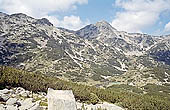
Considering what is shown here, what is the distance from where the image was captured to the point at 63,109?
4325 cm

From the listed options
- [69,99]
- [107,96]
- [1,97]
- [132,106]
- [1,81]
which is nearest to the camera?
[69,99]

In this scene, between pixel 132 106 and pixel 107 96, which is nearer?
pixel 132 106

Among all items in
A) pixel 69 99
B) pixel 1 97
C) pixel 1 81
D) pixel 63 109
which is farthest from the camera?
pixel 1 81

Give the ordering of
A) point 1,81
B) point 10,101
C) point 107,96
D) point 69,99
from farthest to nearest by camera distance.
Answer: point 107,96 → point 1,81 → point 10,101 → point 69,99

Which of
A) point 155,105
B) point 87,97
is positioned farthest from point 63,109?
→ point 155,105

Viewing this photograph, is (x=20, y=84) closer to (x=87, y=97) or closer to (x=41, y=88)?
(x=41, y=88)

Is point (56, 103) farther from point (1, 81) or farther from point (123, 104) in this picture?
point (123, 104)

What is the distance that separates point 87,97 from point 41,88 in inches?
1021

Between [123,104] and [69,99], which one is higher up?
[69,99]

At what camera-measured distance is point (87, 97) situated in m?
110

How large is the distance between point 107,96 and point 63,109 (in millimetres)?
80467

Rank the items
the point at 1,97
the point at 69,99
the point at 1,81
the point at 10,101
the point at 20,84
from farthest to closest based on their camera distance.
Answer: the point at 20,84
the point at 1,81
the point at 1,97
the point at 10,101
the point at 69,99

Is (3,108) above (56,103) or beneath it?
beneath

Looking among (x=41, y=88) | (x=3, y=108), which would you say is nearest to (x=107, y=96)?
(x=41, y=88)
